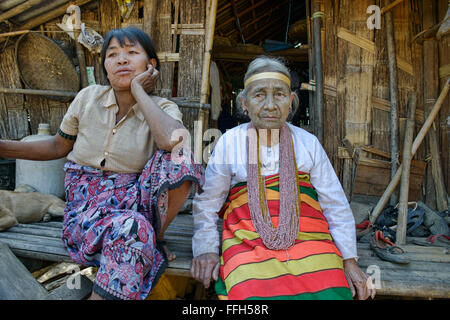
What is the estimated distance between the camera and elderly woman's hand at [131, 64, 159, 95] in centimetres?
155

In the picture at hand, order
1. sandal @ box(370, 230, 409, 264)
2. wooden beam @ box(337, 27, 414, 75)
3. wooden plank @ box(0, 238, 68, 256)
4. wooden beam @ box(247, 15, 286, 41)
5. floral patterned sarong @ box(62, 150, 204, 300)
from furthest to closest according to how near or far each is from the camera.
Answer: wooden beam @ box(247, 15, 286, 41), wooden beam @ box(337, 27, 414, 75), sandal @ box(370, 230, 409, 264), wooden plank @ box(0, 238, 68, 256), floral patterned sarong @ box(62, 150, 204, 300)

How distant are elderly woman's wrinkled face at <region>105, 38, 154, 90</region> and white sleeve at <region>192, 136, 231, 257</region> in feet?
2.11

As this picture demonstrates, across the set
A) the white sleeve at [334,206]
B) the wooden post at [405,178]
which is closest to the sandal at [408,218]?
the wooden post at [405,178]

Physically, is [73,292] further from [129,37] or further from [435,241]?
[435,241]

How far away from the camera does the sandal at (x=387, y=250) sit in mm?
1781

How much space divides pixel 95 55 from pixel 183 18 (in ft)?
3.54

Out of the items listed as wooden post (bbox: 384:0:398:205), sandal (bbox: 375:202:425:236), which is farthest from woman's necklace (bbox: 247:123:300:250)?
wooden post (bbox: 384:0:398:205)

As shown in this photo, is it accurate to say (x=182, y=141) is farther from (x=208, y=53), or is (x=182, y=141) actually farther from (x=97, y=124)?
(x=208, y=53)

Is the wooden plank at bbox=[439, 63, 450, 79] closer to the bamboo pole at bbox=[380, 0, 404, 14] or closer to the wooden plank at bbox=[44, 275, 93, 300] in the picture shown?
the bamboo pole at bbox=[380, 0, 404, 14]

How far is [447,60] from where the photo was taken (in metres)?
3.04

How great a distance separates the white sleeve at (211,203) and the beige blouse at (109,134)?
0.34 meters

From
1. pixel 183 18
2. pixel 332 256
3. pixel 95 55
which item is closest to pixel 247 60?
pixel 183 18

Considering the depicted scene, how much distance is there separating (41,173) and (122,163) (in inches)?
76.7

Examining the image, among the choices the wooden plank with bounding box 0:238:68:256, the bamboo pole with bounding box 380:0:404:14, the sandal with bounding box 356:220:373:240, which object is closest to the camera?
the wooden plank with bounding box 0:238:68:256
